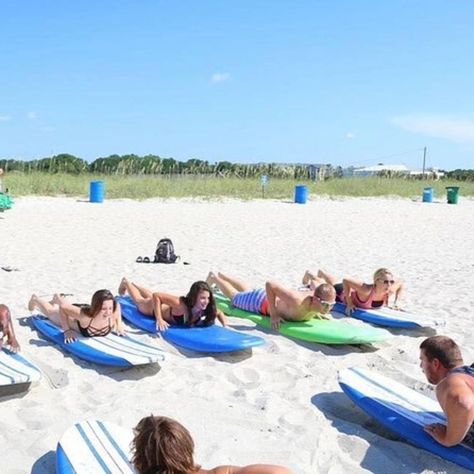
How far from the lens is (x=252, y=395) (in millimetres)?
3879

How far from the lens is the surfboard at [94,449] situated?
2.74m

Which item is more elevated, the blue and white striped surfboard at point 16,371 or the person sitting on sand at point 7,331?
the person sitting on sand at point 7,331

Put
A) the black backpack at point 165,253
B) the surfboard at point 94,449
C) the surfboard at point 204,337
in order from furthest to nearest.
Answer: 1. the black backpack at point 165,253
2. the surfboard at point 204,337
3. the surfboard at point 94,449

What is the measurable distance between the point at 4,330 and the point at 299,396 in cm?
196

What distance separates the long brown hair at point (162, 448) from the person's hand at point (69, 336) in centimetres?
284

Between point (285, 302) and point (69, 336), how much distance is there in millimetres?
1776

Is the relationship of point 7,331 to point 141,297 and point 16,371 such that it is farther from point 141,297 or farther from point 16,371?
point 141,297

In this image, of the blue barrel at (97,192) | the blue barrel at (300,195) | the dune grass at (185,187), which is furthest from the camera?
the blue barrel at (300,195)

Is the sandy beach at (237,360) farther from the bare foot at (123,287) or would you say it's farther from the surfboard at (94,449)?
the bare foot at (123,287)

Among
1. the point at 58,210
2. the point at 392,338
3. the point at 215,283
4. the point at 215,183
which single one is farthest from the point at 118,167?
the point at 392,338

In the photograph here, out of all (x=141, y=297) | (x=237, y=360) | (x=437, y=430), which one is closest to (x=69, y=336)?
(x=141, y=297)

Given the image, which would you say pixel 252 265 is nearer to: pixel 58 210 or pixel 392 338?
pixel 392 338

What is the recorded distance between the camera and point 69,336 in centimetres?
469

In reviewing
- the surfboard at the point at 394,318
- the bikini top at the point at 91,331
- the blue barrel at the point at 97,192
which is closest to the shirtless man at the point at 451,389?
the surfboard at the point at 394,318
